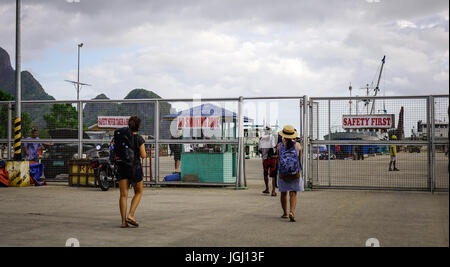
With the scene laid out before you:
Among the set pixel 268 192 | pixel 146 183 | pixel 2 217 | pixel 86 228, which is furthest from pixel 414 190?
pixel 2 217

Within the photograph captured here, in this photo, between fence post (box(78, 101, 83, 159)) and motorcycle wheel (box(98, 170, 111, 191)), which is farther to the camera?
fence post (box(78, 101, 83, 159))

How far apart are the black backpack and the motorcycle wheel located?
6.46m

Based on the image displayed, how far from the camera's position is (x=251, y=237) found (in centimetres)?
723

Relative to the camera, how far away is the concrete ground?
698 centimetres

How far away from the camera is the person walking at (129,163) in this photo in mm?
8242

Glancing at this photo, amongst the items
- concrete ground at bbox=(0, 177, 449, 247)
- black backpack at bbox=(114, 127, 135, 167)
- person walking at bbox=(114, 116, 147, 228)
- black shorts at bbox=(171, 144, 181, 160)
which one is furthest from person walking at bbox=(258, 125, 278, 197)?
black backpack at bbox=(114, 127, 135, 167)

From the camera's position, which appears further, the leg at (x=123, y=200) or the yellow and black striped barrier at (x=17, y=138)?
the yellow and black striped barrier at (x=17, y=138)

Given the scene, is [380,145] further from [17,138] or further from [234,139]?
[17,138]

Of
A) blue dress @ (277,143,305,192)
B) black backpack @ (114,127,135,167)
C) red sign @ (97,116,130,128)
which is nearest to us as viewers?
black backpack @ (114,127,135,167)

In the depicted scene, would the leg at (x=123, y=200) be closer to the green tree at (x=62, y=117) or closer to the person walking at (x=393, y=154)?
the person walking at (x=393, y=154)

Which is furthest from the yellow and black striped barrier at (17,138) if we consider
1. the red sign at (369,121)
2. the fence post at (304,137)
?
the red sign at (369,121)

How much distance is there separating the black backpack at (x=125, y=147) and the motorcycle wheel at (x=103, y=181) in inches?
254

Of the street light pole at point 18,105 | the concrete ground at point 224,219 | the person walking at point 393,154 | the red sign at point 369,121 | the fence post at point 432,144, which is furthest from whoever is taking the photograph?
the street light pole at point 18,105

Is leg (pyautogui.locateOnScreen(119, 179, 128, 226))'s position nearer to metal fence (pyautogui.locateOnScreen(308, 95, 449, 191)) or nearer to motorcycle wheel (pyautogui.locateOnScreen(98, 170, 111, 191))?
motorcycle wheel (pyautogui.locateOnScreen(98, 170, 111, 191))
